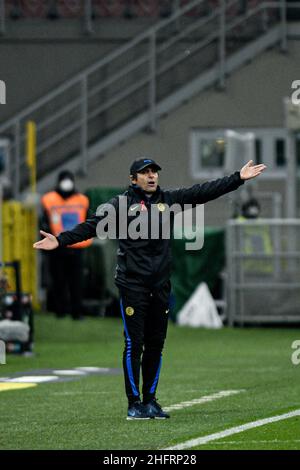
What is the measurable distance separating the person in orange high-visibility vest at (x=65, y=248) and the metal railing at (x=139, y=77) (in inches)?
182

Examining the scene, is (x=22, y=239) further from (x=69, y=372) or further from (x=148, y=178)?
(x=148, y=178)

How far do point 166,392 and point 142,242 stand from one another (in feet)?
8.93

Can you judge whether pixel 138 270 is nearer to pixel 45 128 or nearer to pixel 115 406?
pixel 115 406

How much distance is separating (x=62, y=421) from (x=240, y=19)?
19.5 metres

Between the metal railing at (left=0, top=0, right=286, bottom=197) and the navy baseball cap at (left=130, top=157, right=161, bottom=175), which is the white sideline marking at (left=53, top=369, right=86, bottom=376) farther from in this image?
the metal railing at (left=0, top=0, right=286, bottom=197)

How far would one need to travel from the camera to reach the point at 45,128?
31.3 m

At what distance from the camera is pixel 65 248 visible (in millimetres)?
25172

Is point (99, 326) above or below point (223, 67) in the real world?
below

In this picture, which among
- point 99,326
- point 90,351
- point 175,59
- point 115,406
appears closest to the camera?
point 115,406

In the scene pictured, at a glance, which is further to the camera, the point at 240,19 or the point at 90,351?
the point at 240,19

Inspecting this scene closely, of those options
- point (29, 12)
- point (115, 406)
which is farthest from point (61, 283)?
point (115, 406)

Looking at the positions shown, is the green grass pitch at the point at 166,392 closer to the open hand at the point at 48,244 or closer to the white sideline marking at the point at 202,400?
the white sideline marking at the point at 202,400

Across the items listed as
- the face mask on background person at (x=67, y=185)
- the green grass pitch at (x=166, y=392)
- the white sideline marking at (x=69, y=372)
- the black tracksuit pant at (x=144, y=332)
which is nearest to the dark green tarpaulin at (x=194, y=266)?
the green grass pitch at (x=166, y=392)
